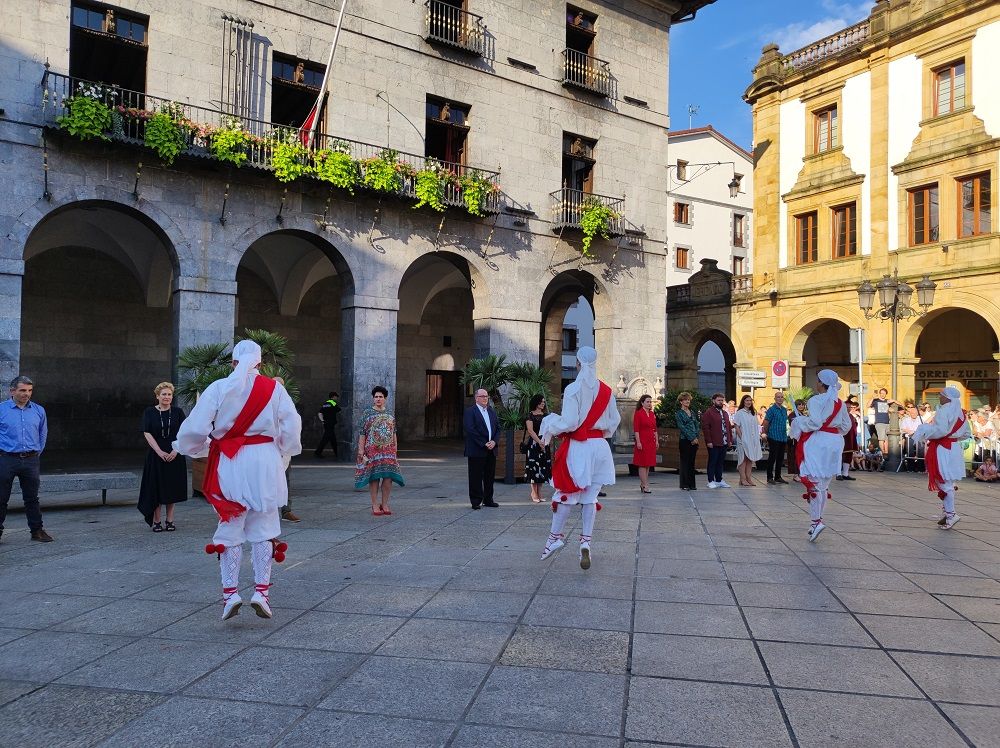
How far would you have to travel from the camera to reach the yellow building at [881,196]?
23.5 meters

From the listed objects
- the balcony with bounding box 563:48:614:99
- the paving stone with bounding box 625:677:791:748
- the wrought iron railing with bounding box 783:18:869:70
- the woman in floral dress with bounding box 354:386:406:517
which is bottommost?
the paving stone with bounding box 625:677:791:748

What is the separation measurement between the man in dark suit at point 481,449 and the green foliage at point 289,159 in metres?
7.94

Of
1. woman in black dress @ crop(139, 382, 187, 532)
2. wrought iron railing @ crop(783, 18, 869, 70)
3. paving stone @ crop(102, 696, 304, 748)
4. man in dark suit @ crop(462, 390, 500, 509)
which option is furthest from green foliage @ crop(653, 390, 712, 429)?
wrought iron railing @ crop(783, 18, 869, 70)

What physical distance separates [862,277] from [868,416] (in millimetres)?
7850

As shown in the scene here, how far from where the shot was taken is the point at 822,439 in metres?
9.52

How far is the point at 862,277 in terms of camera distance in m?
26.5

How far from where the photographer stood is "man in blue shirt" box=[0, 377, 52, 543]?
8.39m

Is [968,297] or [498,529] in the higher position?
[968,297]

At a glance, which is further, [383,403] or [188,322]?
[188,322]

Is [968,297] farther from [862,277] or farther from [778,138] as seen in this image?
[778,138]

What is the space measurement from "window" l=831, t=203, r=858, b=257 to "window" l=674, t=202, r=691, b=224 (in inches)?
645

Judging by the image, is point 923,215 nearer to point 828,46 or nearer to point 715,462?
point 828,46

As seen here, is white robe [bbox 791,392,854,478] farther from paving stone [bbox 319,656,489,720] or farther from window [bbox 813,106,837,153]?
window [bbox 813,106,837,153]

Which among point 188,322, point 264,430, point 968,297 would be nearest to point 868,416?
point 968,297
